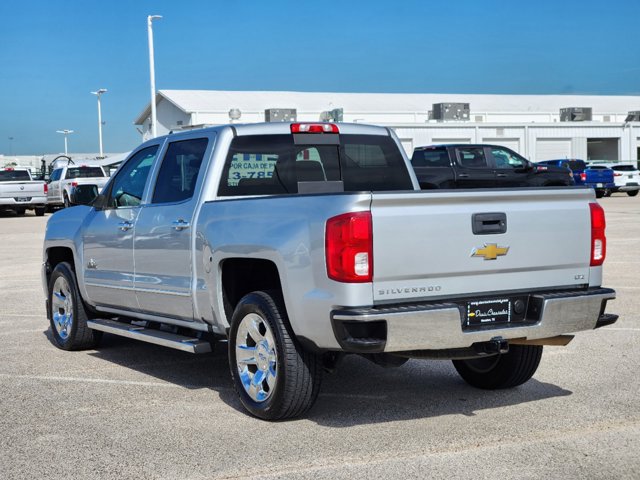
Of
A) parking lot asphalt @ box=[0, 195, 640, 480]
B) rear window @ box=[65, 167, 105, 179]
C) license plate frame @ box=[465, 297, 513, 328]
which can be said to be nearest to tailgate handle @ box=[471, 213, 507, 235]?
license plate frame @ box=[465, 297, 513, 328]

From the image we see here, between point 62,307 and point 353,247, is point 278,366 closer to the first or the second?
point 353,247

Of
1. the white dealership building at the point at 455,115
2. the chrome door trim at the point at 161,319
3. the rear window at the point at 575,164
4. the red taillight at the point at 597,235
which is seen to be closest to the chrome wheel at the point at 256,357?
the chrome door trim at the point at 161,319

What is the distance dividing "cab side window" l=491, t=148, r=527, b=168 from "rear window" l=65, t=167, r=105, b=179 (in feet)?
52.3

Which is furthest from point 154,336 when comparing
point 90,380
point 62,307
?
point 62,307

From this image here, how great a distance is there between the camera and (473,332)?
563cm

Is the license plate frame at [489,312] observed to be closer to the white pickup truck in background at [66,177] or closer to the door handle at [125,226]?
the door handle at [125,226]

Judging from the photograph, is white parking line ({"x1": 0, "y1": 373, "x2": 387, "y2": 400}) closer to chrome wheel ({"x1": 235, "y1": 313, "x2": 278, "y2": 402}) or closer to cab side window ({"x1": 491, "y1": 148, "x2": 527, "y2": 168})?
chrome wheel ({"x1": 235, "y1": 313, "x2": 278, "y2": 402})

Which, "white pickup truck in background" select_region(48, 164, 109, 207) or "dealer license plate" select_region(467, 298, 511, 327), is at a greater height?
"white pickup truck in background" select_region(48, 164, 109, 207)

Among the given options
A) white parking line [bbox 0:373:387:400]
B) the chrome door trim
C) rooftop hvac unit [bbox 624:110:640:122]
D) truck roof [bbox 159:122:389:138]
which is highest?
rooftop hvac unit [bbox 624:110:640:122]

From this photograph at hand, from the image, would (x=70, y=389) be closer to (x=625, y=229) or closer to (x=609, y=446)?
(x=609, y=446)

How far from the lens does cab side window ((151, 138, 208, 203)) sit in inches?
280

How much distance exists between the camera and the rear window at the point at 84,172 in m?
35.9

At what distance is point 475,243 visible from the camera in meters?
5.68

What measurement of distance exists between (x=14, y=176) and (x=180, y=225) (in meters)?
31.1
